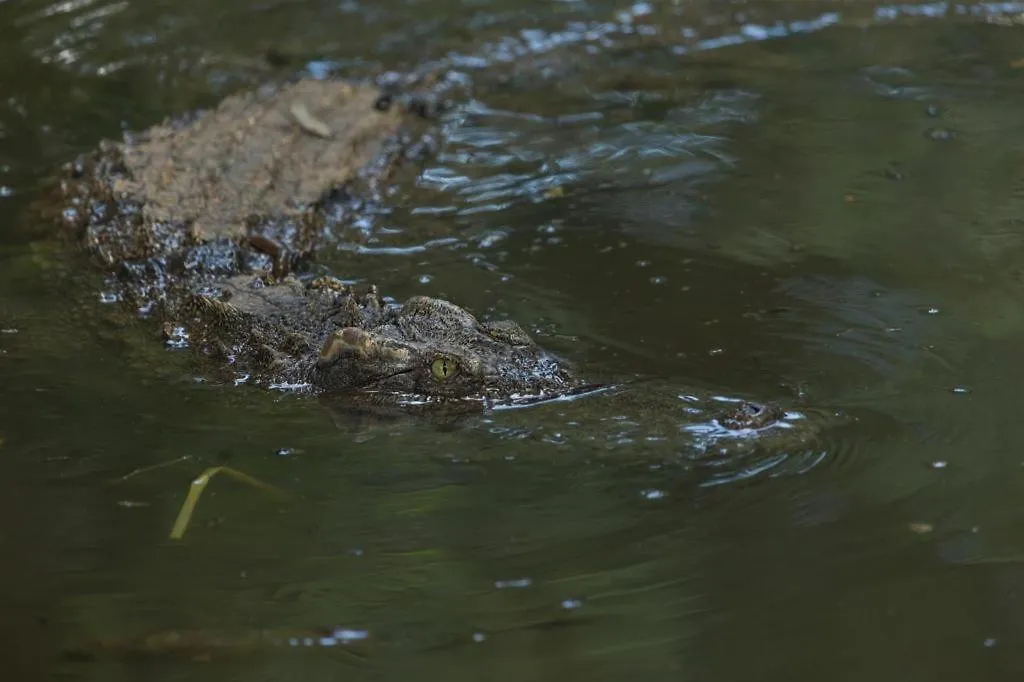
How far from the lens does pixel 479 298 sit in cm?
524

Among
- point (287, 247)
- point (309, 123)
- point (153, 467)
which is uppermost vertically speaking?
point (309, 123)

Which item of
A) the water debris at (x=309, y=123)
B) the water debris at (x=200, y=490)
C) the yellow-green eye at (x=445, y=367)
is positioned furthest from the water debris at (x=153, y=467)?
the water debris at (x=309, y=123)

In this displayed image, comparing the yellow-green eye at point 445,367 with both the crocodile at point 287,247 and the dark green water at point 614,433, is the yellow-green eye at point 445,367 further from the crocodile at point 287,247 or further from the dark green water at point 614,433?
the dark green water at point 614,433

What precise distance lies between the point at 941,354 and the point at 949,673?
69.1 inches

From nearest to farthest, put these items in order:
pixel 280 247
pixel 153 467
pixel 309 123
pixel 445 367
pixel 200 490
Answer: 1. pixel 200 490
2. pixel 153 467
3. pixel 445 367
4. pixel 280 247
5. pixel 309 123

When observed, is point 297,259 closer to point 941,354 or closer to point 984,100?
point 941,354

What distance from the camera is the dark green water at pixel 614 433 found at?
3.04 metres

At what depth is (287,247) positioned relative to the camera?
5.84 meters

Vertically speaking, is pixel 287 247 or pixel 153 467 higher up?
pixel 287 247

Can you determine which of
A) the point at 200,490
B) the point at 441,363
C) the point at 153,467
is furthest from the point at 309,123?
→ the point at 200,490

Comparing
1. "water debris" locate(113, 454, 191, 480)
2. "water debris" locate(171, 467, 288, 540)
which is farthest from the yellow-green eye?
"water debris" locate(113, 454, 191, 480)

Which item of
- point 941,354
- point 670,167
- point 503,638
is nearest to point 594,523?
point 503,638

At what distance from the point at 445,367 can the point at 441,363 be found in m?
0.02

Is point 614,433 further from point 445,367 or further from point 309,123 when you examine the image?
point 309,123
